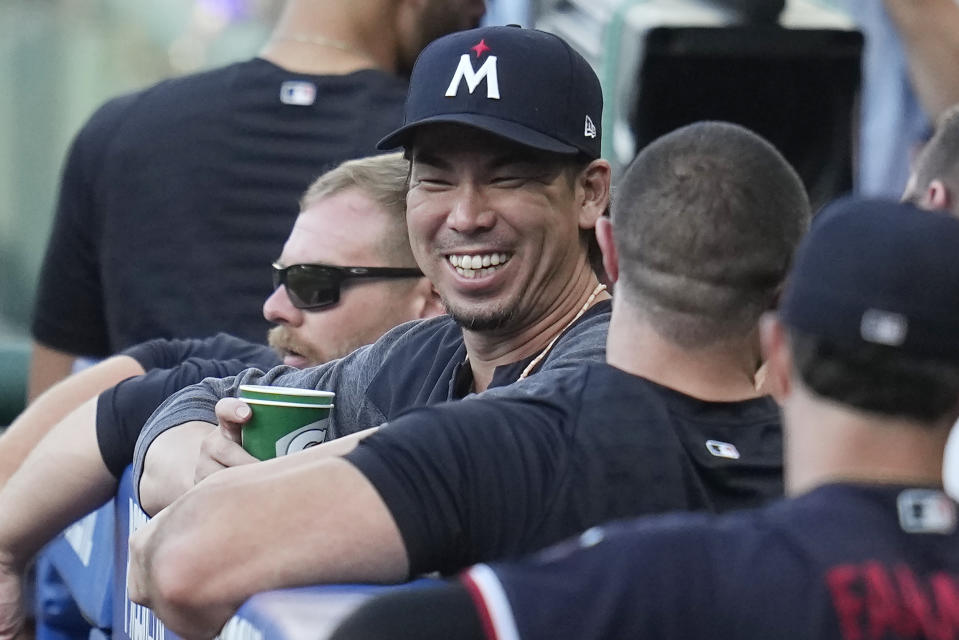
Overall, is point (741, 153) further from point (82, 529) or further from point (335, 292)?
point (82, 529)

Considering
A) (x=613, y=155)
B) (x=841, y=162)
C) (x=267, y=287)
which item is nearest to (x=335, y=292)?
(x=267, y=287)

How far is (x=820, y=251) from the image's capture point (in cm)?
184

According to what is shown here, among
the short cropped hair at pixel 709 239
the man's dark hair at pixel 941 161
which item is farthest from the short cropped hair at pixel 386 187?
the short cropped hair at pixel 709 239

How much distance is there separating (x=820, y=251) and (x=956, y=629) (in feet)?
1.29

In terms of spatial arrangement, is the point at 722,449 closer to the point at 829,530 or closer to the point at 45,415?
the point at 829,530

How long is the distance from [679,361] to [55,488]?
183 centimetres

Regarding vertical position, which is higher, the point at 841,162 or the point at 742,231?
the point at 742,231

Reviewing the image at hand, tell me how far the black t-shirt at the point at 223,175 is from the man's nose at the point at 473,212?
4.88 ft

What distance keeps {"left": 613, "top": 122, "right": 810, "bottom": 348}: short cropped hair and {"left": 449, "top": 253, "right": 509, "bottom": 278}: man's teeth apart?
84cm

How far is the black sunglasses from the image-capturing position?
13.5 ft

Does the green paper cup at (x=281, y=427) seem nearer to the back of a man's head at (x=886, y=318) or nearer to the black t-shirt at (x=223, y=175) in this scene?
the back of a man's head at (x=886, y=318)

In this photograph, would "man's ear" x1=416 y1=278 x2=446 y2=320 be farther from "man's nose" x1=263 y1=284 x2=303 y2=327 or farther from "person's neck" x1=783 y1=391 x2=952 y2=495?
"person's neck" x1=783 y1=391 x2=952 y2=495

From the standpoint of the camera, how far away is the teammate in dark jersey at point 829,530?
1714 millimetres

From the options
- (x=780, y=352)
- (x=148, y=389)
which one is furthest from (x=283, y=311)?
(x=780, y=352)
